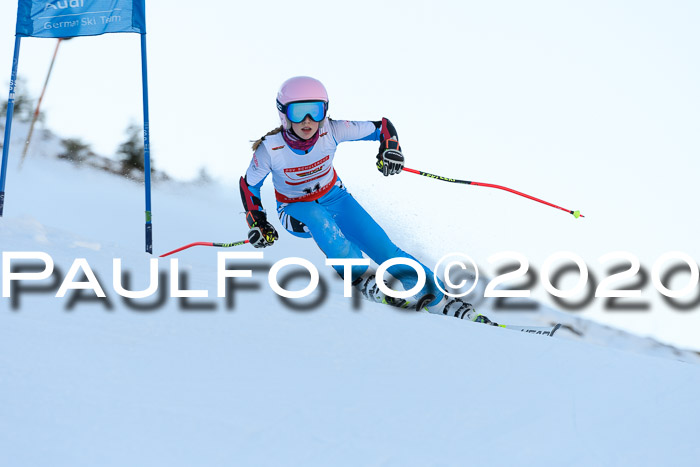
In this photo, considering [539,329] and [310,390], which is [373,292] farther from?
[310,390]

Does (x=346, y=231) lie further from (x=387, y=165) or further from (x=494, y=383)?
(x=494, y=383)

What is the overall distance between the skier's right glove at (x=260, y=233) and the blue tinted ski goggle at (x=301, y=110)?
0.73 meters

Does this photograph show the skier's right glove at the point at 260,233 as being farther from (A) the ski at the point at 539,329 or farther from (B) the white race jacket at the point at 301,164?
(A) the ski at the point at 539,329

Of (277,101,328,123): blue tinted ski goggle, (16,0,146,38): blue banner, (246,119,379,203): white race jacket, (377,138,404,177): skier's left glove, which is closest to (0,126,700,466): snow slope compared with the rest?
(246,119,379,203): white race jacket

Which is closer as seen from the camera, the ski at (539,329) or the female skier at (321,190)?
the female skier at (321,190)

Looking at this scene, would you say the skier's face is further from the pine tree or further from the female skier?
the pine tree

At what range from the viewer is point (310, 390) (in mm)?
2377

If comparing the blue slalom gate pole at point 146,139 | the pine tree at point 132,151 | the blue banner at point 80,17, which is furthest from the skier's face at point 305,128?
the pine tree at point 132,151

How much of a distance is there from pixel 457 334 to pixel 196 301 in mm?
1298

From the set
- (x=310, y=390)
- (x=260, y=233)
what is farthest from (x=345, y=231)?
(x=310, y=390)

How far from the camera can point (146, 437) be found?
6.55ft

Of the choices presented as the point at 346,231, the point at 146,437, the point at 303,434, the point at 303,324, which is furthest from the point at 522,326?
the point at 146,437

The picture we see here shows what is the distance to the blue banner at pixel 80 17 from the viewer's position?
663 cm

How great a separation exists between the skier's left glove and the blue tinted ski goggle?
56 centimetres
